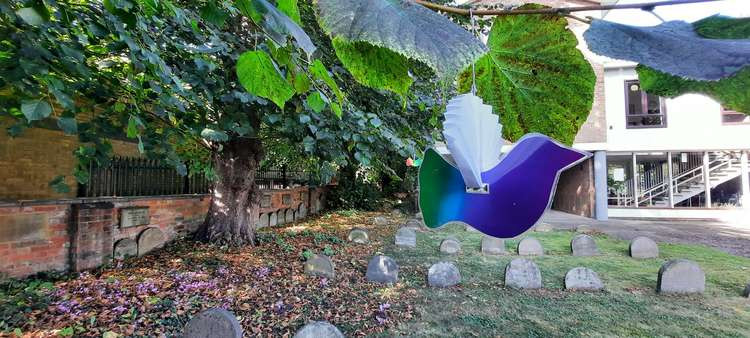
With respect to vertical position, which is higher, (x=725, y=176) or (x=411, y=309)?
(x=725, y=176)

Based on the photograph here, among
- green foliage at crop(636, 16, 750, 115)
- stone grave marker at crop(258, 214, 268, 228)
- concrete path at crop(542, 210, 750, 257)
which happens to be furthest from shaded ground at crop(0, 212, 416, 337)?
concrete path at crop(542, 210, 750, 257)

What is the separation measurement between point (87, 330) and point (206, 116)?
2.06 m

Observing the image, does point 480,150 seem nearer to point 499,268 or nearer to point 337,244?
point 499,268

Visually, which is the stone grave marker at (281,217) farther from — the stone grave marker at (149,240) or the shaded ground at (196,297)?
the stone grave marker at (149,240)

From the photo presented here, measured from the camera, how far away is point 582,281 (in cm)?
464

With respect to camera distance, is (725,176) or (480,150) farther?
(725,176)

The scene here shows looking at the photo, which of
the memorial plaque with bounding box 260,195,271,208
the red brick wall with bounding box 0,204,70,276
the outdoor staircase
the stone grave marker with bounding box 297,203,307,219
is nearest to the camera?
the red brick wall with bounding box 0,204,70,276

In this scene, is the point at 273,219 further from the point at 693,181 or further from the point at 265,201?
the point at 693,181

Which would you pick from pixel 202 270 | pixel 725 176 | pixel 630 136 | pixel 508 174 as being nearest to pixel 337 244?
pixel 202 270

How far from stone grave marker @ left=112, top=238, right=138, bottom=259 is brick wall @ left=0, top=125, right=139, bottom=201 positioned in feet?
3.65

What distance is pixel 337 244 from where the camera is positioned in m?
7.10

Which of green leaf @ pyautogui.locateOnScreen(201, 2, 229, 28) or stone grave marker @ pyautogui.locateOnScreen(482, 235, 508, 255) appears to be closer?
green leaf @ pyautogui.locateOnScreen(201, 2, 229, 28)

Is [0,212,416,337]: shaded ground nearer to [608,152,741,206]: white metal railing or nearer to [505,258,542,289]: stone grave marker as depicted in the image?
[505,258,542,289]: stone grave marker

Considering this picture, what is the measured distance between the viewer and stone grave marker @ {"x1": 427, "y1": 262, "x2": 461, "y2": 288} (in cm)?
470
